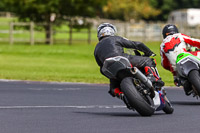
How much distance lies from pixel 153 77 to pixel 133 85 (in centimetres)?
70

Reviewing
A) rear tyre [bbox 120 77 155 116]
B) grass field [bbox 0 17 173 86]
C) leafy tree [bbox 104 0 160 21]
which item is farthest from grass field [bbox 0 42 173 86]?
leafy tree [bbox 104 0 160 21]

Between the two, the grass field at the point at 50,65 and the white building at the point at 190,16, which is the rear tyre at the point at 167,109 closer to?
the grass field at the point at 50,65

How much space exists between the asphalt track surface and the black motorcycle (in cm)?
21

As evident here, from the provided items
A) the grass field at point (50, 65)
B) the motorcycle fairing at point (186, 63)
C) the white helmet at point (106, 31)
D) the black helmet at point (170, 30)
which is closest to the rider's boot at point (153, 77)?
the white helmet at point (106, 31)

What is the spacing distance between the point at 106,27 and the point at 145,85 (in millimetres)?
1375

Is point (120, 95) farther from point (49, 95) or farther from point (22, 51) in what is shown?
point (22, 51)

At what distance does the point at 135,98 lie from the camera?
1082cm

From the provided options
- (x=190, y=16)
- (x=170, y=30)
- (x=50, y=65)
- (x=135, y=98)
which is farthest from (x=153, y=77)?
(x=190, y=16)

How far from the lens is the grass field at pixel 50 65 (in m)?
23.5

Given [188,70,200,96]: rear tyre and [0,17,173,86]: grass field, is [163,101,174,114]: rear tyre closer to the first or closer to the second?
[188,70,200,96]: rear tyre

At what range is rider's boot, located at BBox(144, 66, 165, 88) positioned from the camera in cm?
1149

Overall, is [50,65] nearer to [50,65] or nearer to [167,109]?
[50,65]

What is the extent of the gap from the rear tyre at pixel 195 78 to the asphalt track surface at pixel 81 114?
42cm

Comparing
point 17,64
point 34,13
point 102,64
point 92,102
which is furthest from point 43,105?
point 34,13
